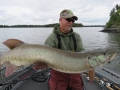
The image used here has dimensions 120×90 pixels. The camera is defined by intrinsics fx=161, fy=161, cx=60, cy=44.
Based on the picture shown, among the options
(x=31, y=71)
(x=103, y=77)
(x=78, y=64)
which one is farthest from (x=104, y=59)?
(x=31, y=71)

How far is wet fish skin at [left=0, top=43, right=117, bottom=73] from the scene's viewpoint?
2537 mm

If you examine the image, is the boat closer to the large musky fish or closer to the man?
the man

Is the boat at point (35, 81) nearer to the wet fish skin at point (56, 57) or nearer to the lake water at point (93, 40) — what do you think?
the lake water at point (93, 40)

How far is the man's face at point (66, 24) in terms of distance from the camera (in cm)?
323

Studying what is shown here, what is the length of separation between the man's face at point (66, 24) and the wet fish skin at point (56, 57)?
2.78 feet

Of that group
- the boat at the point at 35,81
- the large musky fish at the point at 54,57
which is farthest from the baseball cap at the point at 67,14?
the boat at the point at 35,81

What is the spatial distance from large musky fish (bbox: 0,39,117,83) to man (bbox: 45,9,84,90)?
27.2 inches

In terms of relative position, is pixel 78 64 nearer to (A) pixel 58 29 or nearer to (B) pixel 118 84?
(A) pixel 58 29

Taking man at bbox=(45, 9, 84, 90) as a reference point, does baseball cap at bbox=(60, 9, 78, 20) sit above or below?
above

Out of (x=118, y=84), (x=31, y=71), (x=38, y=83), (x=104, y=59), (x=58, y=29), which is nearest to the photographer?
(x=104, y=59)

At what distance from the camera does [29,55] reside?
255cm

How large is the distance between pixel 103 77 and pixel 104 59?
8.39 ft

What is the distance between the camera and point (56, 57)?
259 cm

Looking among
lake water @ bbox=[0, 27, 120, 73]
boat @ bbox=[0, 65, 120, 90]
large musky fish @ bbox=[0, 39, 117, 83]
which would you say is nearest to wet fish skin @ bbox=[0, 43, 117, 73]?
large musky fish @ bbox=[0, 39, 117, 83]
